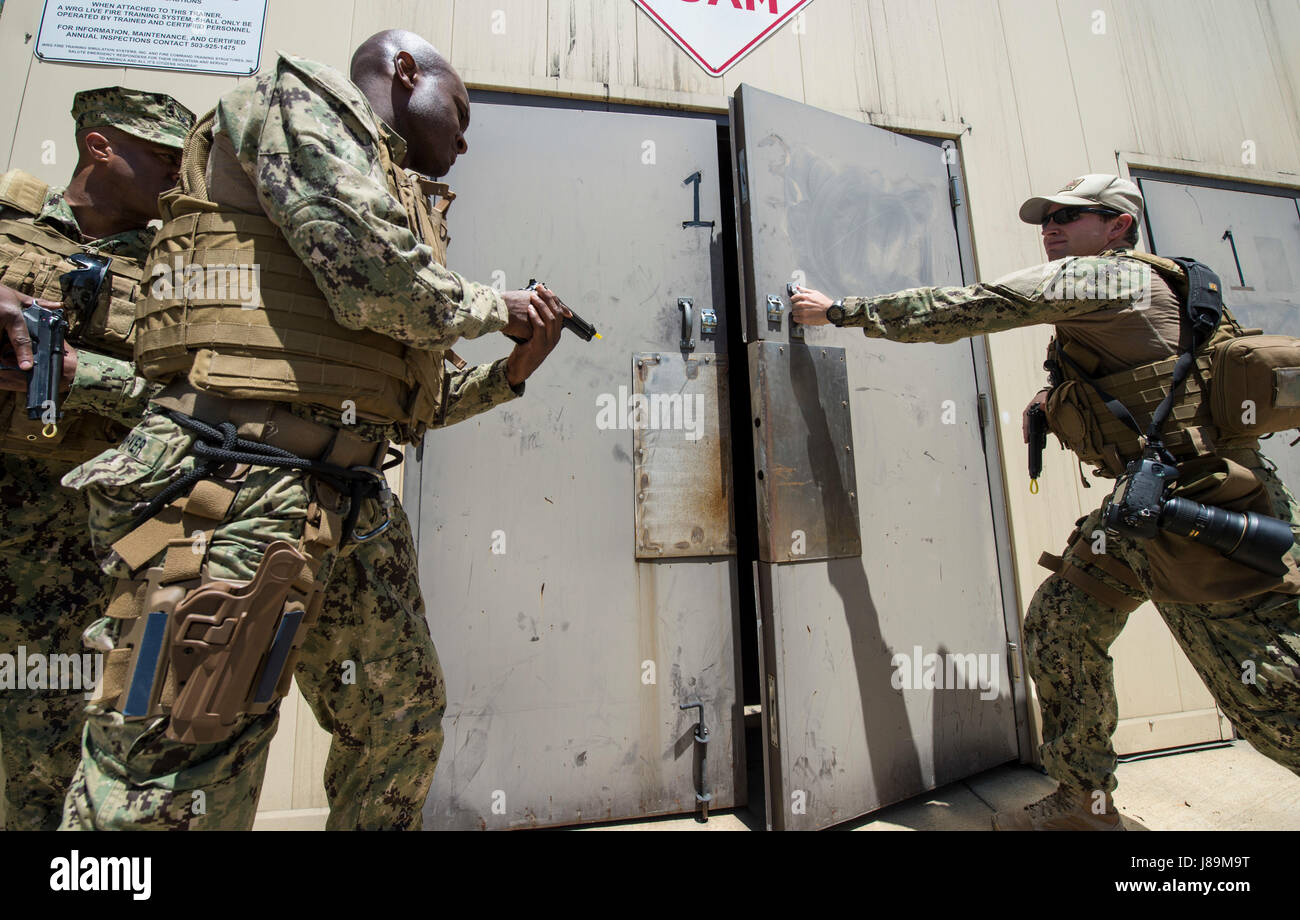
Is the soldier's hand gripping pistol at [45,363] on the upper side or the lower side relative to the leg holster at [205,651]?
upper

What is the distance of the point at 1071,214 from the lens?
6.75 feet

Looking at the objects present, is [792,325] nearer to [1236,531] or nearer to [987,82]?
[1236,531]

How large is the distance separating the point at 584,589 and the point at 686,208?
151cm

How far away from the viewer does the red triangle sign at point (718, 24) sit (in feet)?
8.61

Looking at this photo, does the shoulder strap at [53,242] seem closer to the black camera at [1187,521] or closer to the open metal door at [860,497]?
the open metal door at [860,497]

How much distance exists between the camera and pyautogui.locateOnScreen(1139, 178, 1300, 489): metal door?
301 centimetres

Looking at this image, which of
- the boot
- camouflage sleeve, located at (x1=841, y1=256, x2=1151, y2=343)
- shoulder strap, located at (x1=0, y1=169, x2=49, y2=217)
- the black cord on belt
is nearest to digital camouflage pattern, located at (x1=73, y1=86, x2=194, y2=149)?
shoulder strap, located at (x1=0, y1=169, x2=49, y2=217)

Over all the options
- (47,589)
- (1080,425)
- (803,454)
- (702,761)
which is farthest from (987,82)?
(47,589)

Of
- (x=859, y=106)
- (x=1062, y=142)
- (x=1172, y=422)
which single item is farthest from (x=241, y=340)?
(x=1062, y=142)

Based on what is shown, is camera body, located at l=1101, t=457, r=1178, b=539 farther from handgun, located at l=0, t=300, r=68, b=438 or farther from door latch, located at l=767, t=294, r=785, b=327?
handgun, located at l=0, t=300, r=68, b=438

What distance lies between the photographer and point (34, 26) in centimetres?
229

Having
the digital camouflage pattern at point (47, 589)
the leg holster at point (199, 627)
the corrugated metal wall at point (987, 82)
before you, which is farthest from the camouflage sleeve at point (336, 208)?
the corrugated metal wall at point (987, 82)

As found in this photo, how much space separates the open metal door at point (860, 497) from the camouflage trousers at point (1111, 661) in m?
0.39

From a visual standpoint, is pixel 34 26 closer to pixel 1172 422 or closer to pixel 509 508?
pixel 509 508
